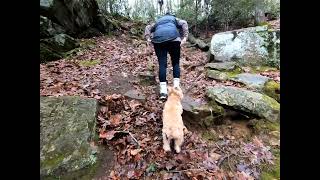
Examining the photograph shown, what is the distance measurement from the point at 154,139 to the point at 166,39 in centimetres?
220

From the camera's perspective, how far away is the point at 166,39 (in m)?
6.02

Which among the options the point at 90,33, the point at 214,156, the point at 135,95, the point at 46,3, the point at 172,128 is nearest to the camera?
the point at 172,128

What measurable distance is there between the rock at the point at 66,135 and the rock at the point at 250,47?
18.6ft

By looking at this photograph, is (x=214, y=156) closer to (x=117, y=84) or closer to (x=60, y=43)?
(x=117, y=84)

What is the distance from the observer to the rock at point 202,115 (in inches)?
221

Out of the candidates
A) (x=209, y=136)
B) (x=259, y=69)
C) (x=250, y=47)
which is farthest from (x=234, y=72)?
(x=209, y=136)

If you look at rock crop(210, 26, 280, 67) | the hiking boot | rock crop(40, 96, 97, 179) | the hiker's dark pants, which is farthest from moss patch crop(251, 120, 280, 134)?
rock crop(210, 26, 280, 67)

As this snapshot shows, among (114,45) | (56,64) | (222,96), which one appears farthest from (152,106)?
(114,45)

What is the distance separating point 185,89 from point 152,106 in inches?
61.3

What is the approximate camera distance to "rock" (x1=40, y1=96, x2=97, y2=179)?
3.98 meters

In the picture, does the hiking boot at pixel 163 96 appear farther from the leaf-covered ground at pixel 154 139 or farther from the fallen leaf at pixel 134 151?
the fallen leaf at pixel 134 151

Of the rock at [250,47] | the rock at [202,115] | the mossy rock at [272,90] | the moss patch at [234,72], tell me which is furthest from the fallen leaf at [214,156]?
the rock at [250,47]

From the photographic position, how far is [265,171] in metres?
4.46
